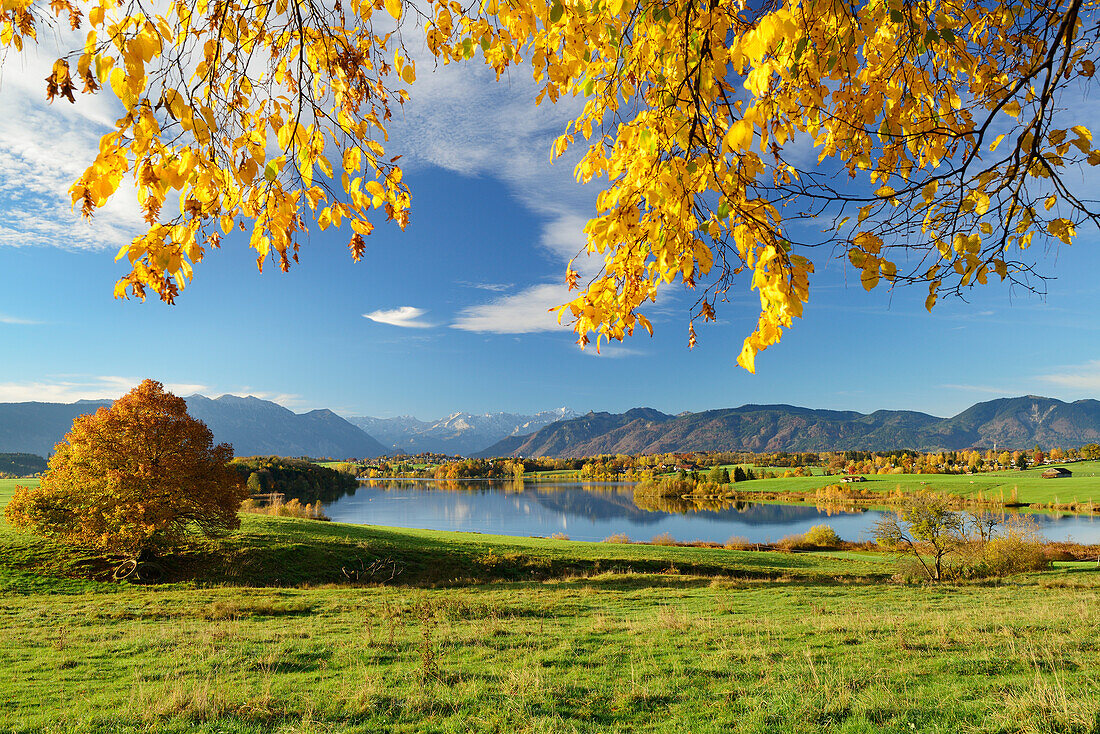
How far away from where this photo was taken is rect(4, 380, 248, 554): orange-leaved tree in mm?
18375

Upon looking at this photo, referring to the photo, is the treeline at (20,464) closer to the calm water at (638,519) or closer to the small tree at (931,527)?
the calm water at (638,519)

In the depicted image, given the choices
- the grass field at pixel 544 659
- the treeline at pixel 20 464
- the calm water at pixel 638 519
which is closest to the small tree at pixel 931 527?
the grass field at pixel 544 659

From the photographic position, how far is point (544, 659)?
791 cm

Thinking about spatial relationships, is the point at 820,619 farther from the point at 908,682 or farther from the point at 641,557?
the point at 641,557

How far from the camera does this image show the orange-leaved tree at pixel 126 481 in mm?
18375

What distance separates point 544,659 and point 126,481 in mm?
18299

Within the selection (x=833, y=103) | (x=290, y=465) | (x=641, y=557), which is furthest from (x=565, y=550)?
(x=290, y=465)

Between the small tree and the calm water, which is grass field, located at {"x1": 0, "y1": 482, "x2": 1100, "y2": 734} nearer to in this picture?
the small tree

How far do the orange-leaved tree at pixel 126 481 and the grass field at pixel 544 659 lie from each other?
5.77ft

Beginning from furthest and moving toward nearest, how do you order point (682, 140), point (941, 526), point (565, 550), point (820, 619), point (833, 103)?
point (565, 550), point (941, 526), point (820, 619), point (833, 103), point (682, 140)

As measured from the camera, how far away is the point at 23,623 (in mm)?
11516

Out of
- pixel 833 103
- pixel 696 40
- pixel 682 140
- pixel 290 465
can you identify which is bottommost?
pixel 290 465

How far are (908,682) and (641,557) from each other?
21.8 m

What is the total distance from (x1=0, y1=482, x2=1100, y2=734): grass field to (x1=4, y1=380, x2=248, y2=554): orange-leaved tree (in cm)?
176
